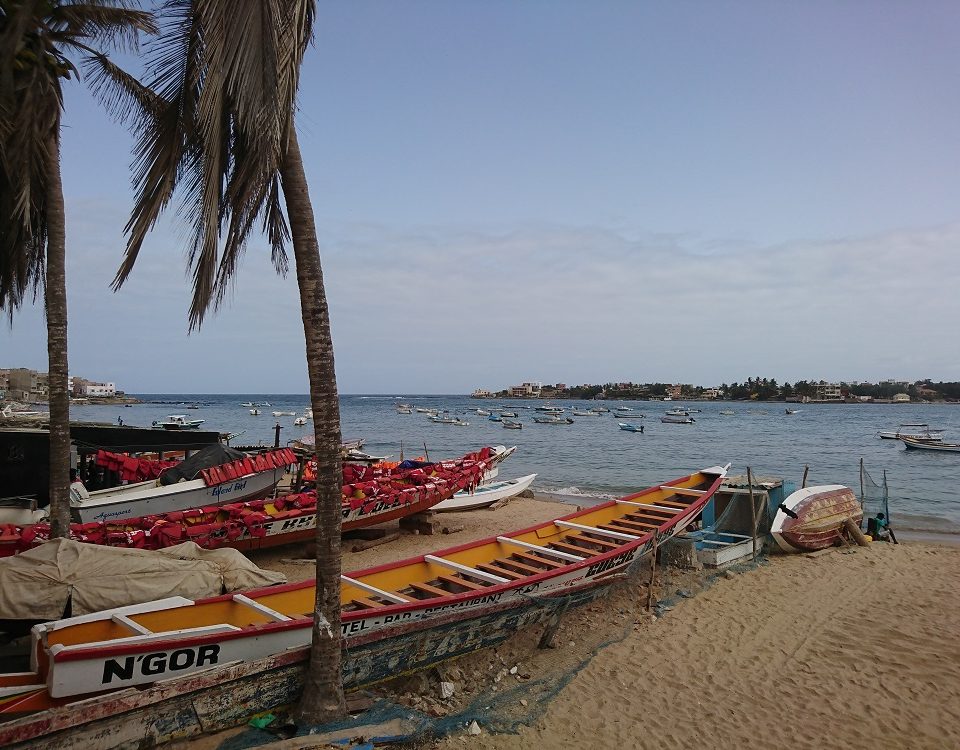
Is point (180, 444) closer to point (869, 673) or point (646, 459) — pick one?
point (869, 673)

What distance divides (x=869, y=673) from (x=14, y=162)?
41.4 feet

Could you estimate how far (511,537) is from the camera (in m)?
10.8

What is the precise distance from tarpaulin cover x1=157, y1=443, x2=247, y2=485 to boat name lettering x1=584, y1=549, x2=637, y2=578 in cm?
1039

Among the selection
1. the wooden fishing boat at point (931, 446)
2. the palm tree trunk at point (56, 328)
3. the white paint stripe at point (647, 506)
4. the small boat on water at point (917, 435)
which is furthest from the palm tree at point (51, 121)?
the small boat on water at point (917, 435)

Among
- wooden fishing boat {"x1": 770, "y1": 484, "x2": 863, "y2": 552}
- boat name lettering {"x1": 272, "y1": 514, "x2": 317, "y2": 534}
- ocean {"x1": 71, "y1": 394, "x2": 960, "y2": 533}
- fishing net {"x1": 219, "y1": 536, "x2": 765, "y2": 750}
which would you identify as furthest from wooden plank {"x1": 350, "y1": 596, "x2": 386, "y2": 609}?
ocean {"x1": 71, "y1": 394, "x2": 960, "y2": 533}

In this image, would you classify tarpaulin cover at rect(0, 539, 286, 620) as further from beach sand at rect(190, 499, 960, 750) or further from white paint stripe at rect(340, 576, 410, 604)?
beach sand at rect(190, 499, 960, 750)

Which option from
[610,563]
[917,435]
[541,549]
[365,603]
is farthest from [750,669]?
[917,435]

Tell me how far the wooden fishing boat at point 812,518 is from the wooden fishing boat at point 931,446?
37598 mm

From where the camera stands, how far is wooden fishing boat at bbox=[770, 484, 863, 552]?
1373 centimetres

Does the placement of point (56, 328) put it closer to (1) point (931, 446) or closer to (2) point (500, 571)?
(2) point (500, 571)

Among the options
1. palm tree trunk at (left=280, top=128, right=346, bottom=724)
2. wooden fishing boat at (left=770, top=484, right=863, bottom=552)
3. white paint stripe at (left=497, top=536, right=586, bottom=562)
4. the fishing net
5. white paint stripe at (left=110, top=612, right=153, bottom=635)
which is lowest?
the fishing net

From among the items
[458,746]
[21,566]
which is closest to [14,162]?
[21,566]

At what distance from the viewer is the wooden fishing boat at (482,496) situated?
63.6 feet

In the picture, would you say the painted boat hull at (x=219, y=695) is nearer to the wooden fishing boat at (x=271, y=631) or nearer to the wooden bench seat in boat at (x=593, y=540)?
the wooden fishing boat at (x=271, y=631)
